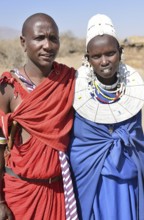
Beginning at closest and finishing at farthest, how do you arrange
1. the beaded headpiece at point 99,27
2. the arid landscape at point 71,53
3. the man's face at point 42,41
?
the man's face at point 42,41, the beaded headpiece at point 99,27, the arid landscape at point 71,53

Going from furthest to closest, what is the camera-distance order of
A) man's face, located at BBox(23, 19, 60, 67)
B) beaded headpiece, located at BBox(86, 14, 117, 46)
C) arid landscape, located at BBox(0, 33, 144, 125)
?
arid landscape, located at BBox(0, 33, 144, 125) < beaded headpiece, located at BBox(86, 14, 117, 46) < man's face, located at BBox(23, 19, 60, 67)

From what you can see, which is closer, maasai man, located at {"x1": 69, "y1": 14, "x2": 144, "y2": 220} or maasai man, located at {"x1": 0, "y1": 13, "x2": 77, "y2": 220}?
maasai man, located at {"x1": 0, "y1": 13, "x2": 77, "y2": 220}

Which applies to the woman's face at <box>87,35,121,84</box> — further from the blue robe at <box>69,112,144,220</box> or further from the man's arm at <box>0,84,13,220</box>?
the man's arm at <box>0,84,13,220</box>

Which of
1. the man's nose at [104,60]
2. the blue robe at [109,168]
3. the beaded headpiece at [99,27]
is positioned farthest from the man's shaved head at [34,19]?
the blue robe at [109,168]

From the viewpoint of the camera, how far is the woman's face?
9.88ft

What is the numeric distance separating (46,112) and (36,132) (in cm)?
15

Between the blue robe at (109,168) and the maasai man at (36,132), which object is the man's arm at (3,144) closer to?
the maasai man at (36,132)

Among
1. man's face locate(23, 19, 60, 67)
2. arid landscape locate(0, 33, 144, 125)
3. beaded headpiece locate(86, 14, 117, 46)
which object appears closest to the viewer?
man's face locate(23, 19, 60, 67)

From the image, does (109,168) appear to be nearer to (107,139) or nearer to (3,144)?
(107,139)

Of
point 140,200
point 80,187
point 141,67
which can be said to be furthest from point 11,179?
point 141,67

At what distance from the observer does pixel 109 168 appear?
310cm

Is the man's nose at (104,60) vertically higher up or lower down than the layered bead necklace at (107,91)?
higher up

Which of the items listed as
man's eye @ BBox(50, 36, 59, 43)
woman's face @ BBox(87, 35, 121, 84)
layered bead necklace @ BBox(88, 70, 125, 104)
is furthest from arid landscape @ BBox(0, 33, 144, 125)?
man's eye @ BBox(50, 36, 59, 43)

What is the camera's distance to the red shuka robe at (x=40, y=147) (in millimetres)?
2945
